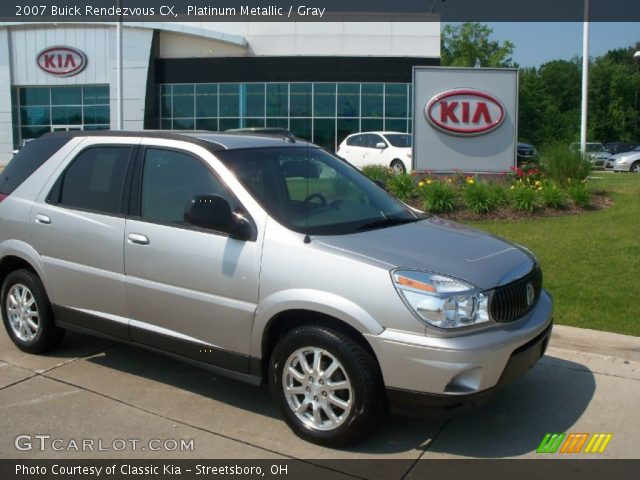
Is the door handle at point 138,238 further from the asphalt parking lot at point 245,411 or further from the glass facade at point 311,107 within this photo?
the glass facade at point 311,107

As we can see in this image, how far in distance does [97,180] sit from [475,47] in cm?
5862

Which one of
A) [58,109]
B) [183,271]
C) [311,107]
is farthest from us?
[58,109]

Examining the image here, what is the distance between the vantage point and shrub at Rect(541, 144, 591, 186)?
44.3 ft

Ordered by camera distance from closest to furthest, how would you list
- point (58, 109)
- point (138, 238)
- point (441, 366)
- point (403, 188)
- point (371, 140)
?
point (441, 366) → point (138, 238) → point (403, 188) → point (371, 140) → point (58, 109)

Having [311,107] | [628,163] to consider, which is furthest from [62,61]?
[628,163]

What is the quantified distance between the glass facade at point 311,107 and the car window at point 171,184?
3321 cm

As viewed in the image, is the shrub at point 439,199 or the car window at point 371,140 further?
the car window at point 371,140

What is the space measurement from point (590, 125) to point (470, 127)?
53319mm

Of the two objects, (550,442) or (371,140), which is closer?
(550,442)

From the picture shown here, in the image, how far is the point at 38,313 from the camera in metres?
5.57

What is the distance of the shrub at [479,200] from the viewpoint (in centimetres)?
1182

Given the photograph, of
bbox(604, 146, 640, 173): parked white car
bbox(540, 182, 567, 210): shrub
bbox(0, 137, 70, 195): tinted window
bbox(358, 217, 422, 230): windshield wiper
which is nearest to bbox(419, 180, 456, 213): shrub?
bbox(540, 182, 567, 210): shrub

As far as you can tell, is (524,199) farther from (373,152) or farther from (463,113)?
(373,152)

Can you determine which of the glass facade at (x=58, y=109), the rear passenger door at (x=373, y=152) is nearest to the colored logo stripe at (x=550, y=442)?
the rear passenger door at (x=373, y=152)
